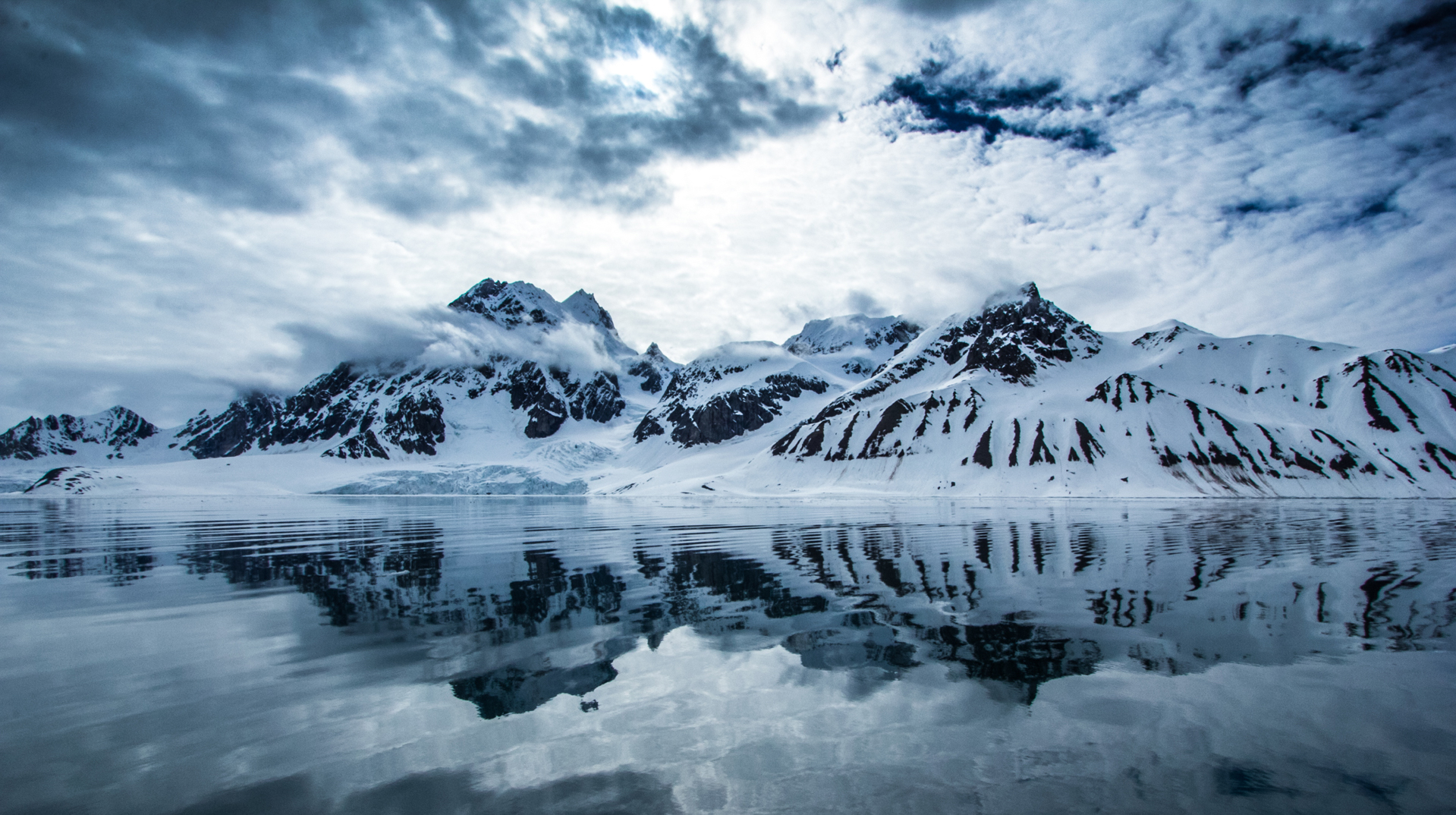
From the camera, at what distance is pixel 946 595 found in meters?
15.5

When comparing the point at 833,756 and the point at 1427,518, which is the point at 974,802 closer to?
the point at 833,756

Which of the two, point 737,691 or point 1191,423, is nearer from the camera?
point 737,691

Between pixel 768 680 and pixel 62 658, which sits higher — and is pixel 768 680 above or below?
below

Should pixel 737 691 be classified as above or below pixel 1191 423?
above

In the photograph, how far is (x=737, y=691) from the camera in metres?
8.80

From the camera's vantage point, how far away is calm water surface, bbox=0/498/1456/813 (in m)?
6.00

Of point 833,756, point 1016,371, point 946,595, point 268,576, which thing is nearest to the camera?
point 833,756

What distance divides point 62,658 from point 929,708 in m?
14.4

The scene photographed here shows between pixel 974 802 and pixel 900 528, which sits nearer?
pixel 974 802

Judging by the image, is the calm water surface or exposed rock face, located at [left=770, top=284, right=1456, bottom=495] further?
exposed rock face, located at [left=770, top=284, right=1456, bottom=495]

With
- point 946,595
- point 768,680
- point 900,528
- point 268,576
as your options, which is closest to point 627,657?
point 768,680

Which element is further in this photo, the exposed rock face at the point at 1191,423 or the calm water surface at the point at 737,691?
the exposed rock face at the point at 1191,423

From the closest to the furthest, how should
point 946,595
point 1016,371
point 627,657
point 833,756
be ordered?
point 833,756 → point 627,657 → point 946,595 → point 1016,371

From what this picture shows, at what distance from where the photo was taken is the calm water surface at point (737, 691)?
236 inches
